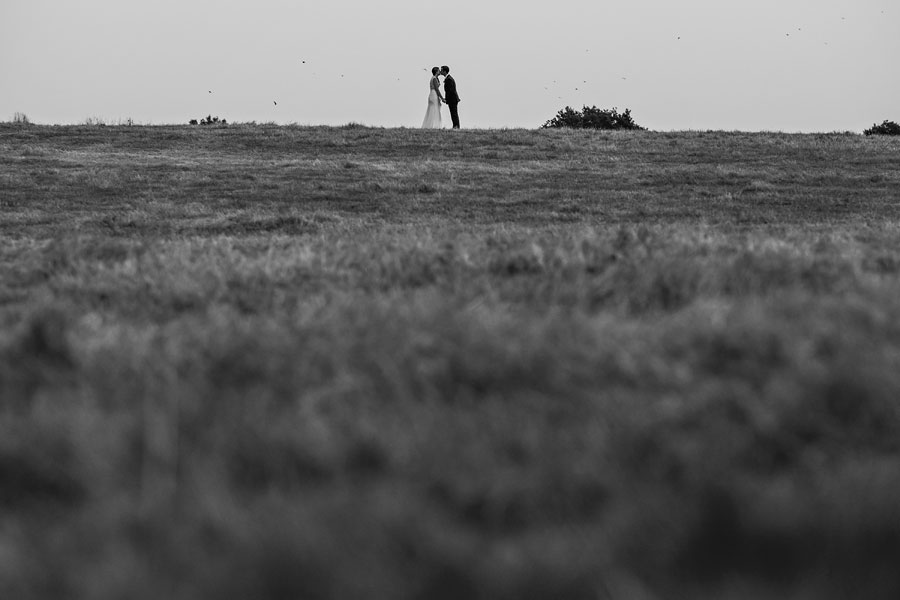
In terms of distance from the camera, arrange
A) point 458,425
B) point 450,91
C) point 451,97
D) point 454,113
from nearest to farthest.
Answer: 1. point 458,425
2. point 450,91
3. point 451,97
4. point 454,113

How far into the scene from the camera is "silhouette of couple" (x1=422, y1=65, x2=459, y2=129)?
36.0m

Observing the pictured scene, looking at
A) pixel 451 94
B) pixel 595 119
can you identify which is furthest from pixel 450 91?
pixel 595 119

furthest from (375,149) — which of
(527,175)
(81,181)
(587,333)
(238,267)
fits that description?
(587,333)

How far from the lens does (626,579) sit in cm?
122

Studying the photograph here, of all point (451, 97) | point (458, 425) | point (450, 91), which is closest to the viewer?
point (458, 425)

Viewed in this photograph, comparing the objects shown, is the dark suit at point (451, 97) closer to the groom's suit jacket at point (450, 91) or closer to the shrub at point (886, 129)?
the groom's suit jacket at point (450, 91)

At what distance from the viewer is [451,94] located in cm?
3641

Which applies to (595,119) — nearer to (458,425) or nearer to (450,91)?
(450,91)

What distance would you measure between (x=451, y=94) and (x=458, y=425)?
117 feet

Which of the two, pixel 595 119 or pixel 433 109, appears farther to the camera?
pixel 595 119

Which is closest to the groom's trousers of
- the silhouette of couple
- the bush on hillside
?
the silhouette of couple

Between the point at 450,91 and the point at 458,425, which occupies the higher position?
the point at 450,91

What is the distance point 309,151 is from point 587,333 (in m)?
28.2

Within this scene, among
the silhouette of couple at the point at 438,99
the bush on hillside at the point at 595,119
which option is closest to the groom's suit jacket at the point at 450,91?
the silhouette of couple at the point at 438,99
